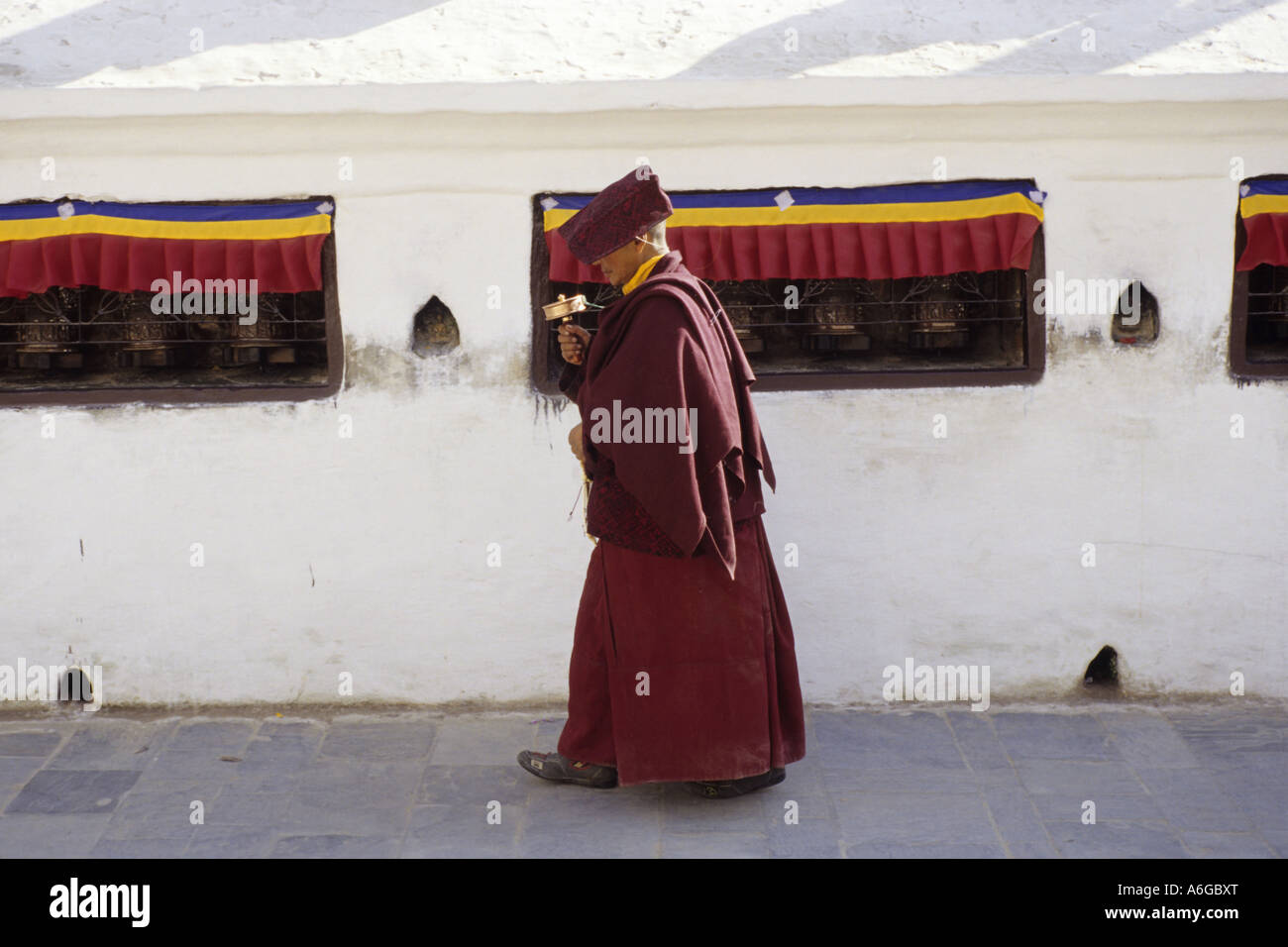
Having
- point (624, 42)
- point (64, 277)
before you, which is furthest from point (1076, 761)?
point (64, 277)

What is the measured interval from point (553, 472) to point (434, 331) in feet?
2.23

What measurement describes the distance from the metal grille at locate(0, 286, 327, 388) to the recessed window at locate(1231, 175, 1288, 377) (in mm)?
3378

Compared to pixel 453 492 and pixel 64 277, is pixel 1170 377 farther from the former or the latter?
pixel 64 277

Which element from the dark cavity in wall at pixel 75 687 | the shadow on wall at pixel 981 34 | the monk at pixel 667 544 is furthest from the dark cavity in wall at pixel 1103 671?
the dark cavity in wall at pixel 75 687

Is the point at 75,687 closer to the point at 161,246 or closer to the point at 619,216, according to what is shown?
the point at 161,246

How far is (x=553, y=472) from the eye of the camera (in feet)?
15.2

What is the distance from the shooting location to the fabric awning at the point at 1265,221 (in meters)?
4.47

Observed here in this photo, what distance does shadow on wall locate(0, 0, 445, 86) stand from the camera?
14.9 feet

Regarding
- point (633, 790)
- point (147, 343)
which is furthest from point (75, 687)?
point (633, 790)

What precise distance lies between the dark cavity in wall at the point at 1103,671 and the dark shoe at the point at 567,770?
194cm

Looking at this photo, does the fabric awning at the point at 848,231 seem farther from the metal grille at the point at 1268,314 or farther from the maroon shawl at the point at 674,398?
the metal grille at the point at 1268,314

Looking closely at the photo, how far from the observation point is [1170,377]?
4613mm

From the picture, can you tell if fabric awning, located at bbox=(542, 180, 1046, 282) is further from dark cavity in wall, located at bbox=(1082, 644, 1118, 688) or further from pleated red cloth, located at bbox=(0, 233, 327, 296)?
dark cavity in wall, located at bbox=(1082, 644, 1118, 688)

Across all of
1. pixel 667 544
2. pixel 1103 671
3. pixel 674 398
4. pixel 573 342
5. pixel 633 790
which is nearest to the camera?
pixel 674 398
